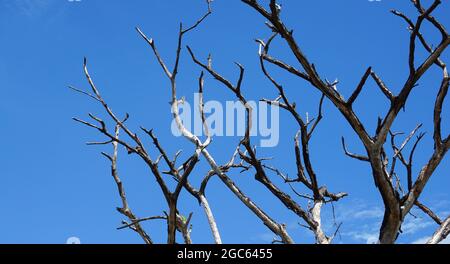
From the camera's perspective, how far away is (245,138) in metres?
4.93

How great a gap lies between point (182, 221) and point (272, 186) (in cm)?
92

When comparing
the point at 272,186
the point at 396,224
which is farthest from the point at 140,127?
the point at 396,224
